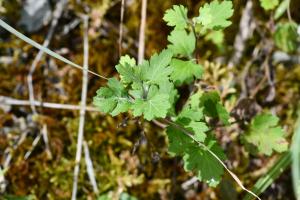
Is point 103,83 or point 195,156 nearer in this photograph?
point 195,156

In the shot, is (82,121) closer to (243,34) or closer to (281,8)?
(243,34)

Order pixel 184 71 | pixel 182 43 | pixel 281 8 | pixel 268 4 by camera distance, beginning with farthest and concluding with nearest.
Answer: pixel 281 8
pixel 268 4
pixel 182 43
pixel 184 71

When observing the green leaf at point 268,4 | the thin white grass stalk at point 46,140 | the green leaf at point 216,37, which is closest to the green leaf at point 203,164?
the green leaf at point 268,4

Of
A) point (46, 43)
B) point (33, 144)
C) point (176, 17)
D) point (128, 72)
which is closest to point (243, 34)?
point (176, 17)

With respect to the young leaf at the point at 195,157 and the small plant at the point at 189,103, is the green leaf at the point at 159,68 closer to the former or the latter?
the small plant at the point at 189,103

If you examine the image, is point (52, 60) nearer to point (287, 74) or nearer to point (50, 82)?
point (50, 82)

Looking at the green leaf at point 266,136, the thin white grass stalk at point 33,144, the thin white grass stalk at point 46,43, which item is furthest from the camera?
the thin white grass stalk at point 46,43
